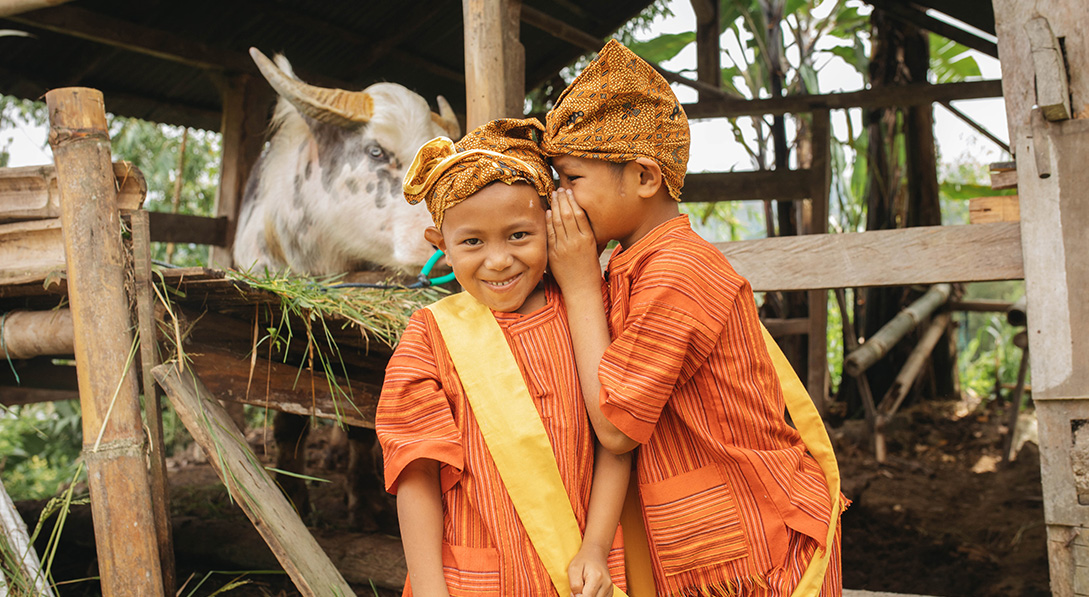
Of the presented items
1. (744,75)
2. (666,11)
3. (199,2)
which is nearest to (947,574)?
(199,2)

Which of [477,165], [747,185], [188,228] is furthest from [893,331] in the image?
[477,165]

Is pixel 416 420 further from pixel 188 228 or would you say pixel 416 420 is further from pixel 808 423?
pixel 188 228

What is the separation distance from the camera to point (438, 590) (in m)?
1.28

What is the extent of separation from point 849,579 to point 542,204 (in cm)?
298

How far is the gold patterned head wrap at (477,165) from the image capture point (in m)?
1.30

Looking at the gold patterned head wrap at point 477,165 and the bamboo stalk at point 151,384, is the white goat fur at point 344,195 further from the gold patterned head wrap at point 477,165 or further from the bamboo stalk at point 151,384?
the gold patterned head wrap at point 477,165

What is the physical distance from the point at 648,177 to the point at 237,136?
4.25 m

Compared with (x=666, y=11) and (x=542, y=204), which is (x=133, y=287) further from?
(x=666, y=11)

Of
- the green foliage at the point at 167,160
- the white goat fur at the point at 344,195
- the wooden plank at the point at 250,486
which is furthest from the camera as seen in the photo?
the green foliage at the point at 167,160

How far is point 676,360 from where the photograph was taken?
48.8 inches

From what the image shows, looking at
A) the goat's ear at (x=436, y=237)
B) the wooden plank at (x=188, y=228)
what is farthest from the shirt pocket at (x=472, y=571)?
the wooden plank at (x=188, y=228)

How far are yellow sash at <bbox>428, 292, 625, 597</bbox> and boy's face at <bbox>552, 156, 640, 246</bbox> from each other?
272 millimetres

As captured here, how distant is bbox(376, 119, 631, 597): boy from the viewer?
4.23 feet

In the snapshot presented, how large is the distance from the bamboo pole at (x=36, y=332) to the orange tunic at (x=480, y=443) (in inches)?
58.7
